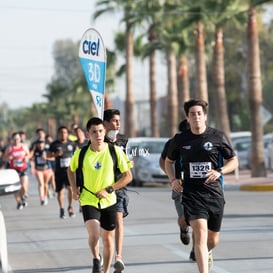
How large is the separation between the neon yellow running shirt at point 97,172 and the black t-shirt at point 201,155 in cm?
85

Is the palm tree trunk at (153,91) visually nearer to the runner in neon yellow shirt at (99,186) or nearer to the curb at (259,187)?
the curb at (259,187)

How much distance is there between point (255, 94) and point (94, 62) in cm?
2165

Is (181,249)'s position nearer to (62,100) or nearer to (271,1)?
(271,1)

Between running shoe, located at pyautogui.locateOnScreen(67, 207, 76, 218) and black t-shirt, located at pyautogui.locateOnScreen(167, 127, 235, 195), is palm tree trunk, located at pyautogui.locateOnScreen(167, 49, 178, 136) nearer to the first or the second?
running shoe, located at pyautogui.locateOnScreen(67, 207, 76, 218)

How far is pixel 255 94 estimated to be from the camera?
3475 cm

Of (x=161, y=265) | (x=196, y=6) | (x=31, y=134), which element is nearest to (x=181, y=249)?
(x=161, y=265)

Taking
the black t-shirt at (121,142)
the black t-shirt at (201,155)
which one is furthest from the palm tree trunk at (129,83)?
the black t-shirt at (201,155)

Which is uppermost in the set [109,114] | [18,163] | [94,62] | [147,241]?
[94,62]

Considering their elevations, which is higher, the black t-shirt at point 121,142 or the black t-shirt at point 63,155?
the black t-shirt at point 121,142

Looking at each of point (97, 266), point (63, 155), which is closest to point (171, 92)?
point (63, 155)

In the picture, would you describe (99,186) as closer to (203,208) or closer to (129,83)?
(203,208)

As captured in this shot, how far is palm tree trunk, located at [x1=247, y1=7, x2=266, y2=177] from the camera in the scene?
114 feet

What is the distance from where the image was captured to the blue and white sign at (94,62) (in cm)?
1328

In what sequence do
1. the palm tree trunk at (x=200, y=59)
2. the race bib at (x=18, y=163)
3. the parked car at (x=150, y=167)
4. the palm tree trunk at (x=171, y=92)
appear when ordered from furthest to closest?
the palm tree trunk at (x=171, y=92) → the palm tree trunk at (x=200, y=59) → the parked car at (x=150, y=167) → the race bib at (x=18, y=163)
